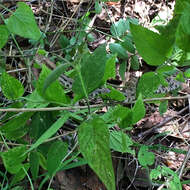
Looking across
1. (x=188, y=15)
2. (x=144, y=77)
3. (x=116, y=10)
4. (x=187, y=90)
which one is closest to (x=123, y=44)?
(x=144, y=77)

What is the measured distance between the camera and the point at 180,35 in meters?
0.38

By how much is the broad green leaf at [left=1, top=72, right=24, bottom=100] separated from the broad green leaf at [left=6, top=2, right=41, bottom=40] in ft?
0.39

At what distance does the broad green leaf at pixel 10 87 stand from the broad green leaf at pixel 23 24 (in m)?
0.12

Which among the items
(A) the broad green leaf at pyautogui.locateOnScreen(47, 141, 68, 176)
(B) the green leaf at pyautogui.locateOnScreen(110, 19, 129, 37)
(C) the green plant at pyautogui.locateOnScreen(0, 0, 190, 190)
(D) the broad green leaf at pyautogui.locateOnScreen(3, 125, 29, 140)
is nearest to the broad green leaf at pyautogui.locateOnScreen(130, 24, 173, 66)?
(C) the green plant at pyautogui.locateOnScreen(0, 0, 190, 190)

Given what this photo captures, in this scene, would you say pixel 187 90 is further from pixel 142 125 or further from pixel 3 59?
pixel 3 59

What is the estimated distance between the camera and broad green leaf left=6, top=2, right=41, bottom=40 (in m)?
0.63

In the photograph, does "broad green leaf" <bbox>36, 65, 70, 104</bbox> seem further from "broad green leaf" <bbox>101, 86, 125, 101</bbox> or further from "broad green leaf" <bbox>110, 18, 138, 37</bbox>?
"broad green leaf" <bbox>110, 18, 138, 37</bbox>

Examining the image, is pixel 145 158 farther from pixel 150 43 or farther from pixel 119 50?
pixel 150 43

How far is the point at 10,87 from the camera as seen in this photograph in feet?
1.90

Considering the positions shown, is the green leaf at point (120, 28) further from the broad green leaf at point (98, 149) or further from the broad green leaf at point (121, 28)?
the broad green leaf at point (98, 149)

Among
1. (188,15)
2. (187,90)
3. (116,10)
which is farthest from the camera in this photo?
(116,10)

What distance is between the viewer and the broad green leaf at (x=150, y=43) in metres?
0.41

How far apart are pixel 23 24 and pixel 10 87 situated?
0.60 feet

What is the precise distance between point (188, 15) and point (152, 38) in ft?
0.26
